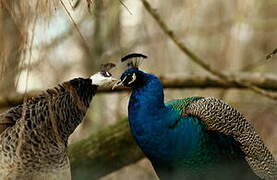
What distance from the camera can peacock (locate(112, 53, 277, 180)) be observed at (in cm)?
380

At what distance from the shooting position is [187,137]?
3.79 metres

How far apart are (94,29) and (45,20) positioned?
442cm

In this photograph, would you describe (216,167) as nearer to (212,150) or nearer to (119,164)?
(212,150)

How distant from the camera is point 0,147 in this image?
3.37 metres

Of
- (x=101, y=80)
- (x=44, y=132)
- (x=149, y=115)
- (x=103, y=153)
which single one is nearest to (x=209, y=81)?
(x=103, y=153)

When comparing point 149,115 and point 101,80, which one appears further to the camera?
point 149,115

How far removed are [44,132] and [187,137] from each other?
0.85 m

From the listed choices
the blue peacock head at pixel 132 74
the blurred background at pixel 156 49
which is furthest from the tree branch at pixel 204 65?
the blue peacock head at pixel 132 74

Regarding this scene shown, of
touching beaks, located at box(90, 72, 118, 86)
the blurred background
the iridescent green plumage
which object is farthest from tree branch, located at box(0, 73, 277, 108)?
touching beaks, located at box(90, 72, 118, 86)

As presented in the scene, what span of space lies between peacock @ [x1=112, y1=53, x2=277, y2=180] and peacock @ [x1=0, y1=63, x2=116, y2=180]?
1.02 ft

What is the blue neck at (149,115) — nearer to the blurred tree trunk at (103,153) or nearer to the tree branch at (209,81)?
the blurred tree trunk at (103,153)

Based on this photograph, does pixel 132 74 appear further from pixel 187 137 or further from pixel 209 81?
pixel 209 81

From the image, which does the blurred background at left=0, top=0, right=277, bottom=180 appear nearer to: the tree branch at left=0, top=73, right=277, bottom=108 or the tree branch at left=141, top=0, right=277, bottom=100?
the tree branch at left=0, top=73, right=277, bottom=108

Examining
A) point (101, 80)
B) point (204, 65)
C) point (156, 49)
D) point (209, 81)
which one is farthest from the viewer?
point (156, 49)
